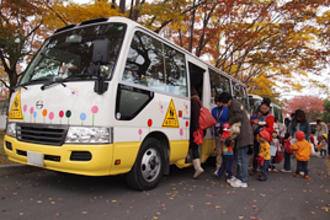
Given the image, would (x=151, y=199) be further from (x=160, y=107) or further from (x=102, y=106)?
(x=102, y=106)

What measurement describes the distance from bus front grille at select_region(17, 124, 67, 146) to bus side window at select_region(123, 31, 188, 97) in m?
1.16

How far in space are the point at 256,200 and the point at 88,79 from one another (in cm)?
314

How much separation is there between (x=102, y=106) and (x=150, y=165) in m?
1.37

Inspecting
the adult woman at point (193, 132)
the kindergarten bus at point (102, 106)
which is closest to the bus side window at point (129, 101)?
the kindergarten bus at point (102, 106)

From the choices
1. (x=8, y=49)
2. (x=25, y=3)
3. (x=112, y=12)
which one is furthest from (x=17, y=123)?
(x=8, y=49)

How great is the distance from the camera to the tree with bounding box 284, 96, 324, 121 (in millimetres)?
37562

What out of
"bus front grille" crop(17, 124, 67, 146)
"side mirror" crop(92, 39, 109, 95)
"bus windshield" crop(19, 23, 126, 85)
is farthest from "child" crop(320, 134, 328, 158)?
"bus front grille" crop(17, 124, 67, 146)

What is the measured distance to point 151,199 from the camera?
3.52 metres

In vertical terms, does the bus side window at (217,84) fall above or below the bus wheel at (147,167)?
above

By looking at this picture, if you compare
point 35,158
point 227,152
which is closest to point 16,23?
point 35,158

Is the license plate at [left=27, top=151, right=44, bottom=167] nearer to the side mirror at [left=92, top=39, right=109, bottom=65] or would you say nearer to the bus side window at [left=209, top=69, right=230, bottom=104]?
the side mirror at [left=92, top=39, right=109, bottom=65]

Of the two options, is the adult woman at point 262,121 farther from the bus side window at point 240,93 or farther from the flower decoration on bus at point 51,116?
the flower decoration on bus at point 51,116

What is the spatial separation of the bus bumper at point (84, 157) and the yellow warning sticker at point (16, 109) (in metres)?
0.55

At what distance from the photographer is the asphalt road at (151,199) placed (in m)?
2.97
